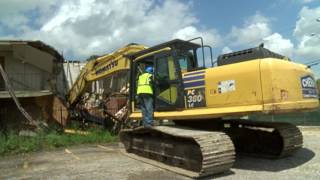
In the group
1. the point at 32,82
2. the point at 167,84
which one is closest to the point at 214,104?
the point at 167,84

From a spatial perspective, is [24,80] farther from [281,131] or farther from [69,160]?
[281,131]

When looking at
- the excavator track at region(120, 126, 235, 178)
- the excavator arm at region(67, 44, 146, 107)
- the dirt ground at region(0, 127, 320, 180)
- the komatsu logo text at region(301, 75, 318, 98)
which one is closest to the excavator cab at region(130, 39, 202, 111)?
the excavator track at region(120, 126, 235, 178)

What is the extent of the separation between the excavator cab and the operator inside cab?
144 mm

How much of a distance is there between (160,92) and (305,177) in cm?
392

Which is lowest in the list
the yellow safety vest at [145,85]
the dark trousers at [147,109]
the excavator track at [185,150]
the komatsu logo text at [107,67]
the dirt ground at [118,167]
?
the dirt ground at [118,167]

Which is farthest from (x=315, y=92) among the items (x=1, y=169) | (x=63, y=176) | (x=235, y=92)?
(x=1, y=169)

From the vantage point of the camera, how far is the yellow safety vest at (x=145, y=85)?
1105 centimetres

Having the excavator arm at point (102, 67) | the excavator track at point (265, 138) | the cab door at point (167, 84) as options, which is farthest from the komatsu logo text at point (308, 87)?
the excavator arm at point (102, 67)

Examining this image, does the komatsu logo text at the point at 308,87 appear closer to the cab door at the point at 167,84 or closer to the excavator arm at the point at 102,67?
the cab door at the point at 167,84

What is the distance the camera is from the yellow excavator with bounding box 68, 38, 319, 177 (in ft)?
29.0

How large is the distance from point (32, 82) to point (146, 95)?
1129 cm

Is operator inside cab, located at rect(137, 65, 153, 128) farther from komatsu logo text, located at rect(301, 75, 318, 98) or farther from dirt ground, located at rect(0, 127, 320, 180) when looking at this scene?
komatsu logo text, located at rect(301, 75, 318, 98)

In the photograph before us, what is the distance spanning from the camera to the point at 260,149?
1156 cm

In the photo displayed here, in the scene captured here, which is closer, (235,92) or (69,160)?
(235,92)
